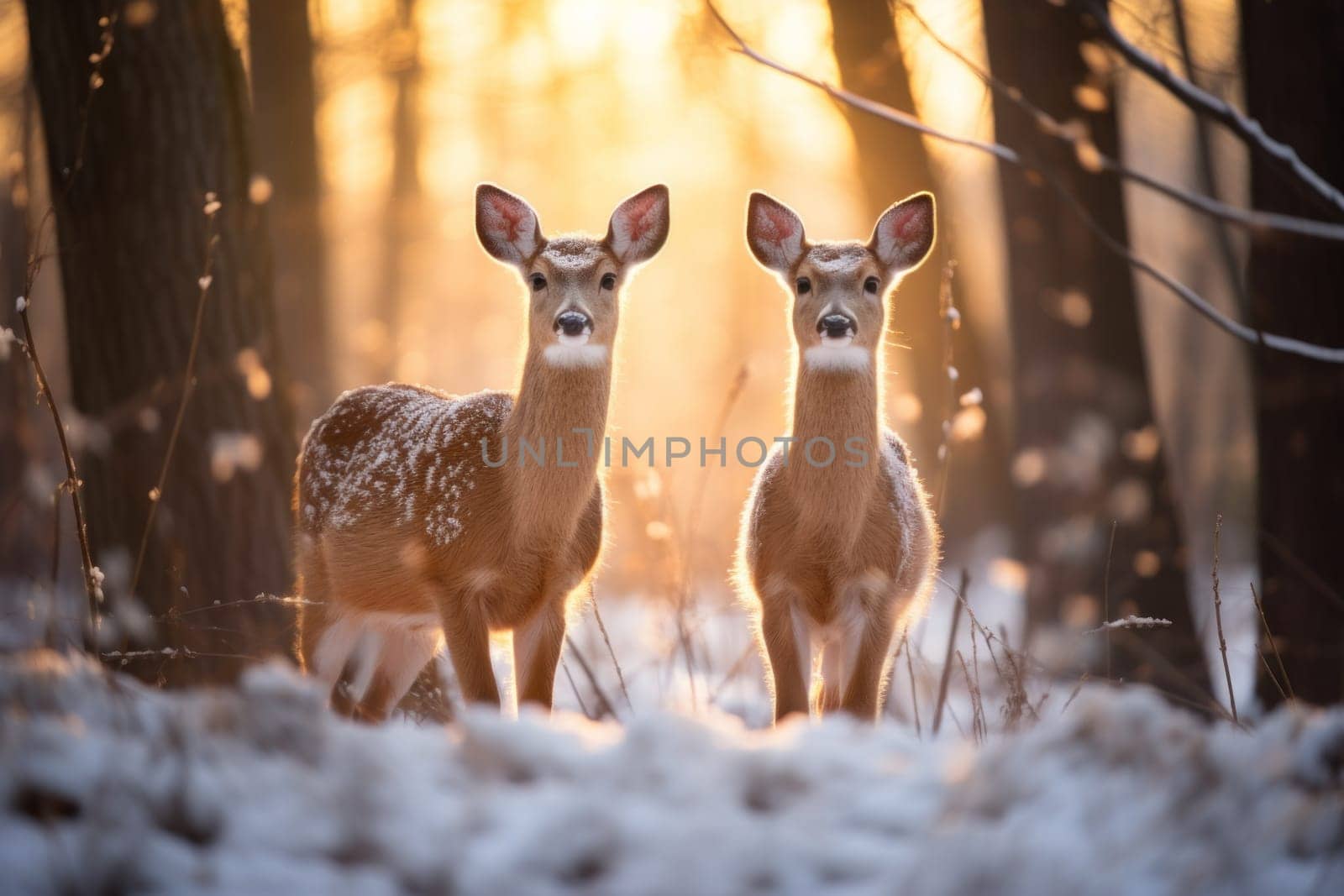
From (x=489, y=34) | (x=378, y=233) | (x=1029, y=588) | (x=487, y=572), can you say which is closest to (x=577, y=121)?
(x=489, y=34)

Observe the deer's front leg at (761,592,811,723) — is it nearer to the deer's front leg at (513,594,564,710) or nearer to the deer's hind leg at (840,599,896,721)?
the deer's hind leg at (840,599,896,721)

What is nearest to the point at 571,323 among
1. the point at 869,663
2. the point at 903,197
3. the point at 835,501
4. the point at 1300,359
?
the point at 835,501

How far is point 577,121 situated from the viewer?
56.2 ft

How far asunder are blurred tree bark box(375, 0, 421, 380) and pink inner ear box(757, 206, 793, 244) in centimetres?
653

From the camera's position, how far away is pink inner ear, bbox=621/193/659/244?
542 centimetres

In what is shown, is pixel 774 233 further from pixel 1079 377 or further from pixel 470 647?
pixel 1079 377

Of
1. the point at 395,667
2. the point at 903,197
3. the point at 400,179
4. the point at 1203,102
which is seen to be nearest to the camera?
the point at 1203,102

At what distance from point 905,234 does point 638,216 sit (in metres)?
1.14

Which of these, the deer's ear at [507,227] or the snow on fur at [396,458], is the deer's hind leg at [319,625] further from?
the deer's ear at [507,227]

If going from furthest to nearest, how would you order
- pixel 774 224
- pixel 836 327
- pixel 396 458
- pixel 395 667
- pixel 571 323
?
pixel 395 667
pixel 774 224
pixel 396 458
pixel 571 323
pixel 836 327

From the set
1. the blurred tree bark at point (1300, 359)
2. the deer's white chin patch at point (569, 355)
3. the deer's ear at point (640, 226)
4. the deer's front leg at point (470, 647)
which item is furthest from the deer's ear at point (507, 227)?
the blurred tree bark at point (1300, 359)

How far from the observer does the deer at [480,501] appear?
4.90m

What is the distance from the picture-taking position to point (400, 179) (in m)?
17.7

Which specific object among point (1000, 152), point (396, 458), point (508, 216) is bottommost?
point (396, 458)
